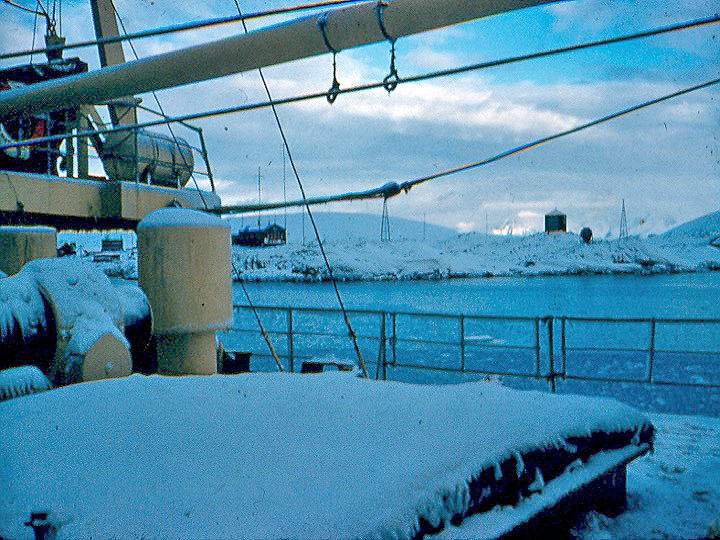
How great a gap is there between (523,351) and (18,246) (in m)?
18.7

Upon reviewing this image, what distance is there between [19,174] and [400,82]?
8284mm

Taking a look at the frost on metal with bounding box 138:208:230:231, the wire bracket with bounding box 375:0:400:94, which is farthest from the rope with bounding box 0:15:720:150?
the frost on metal with bounding box 138:208:230:231

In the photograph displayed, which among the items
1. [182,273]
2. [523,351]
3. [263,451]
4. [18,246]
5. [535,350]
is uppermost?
[18,246]

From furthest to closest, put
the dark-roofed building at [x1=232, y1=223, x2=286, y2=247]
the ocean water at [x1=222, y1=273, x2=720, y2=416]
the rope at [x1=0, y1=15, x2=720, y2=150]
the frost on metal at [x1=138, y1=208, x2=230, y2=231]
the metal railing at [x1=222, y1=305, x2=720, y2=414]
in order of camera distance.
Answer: the dark-roofed building at [x1=232, y1=223, x2=286, y2=247], the ocean water at [x1=222, y1=273, x2=720, y2=416], the metal railing at [x1=222, y1=305, x2=720, y2=414], the frost on metal at [x1=138, y1=208, x2=230, y2=231], the rope at [x1=0, y1=15, x2=720, y2=150]

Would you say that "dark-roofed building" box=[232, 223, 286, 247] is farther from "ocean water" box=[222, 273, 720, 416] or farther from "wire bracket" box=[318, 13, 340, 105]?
"wire bracket" box=[318, 13, 340, 105]

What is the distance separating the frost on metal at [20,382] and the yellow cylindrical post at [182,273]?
2278mm

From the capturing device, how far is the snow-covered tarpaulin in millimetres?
2084

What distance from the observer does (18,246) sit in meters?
8.93

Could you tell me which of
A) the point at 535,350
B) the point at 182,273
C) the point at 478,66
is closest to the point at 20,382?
the point at 182,273

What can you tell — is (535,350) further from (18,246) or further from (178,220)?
(178,220)

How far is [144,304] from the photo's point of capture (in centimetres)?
562

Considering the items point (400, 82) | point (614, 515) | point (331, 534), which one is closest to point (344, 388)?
point (331, 534)

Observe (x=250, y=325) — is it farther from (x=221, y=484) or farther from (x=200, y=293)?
(x=221, y=484)

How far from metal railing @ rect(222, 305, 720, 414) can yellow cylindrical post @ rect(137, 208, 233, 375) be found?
4.30ft
